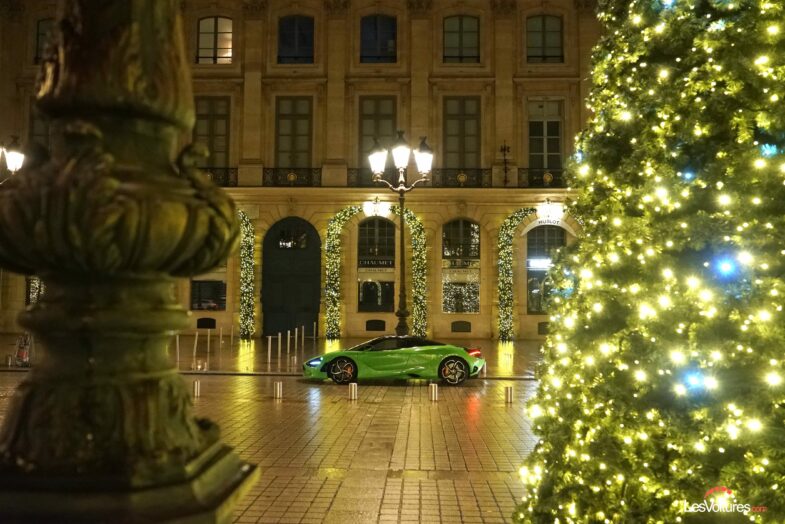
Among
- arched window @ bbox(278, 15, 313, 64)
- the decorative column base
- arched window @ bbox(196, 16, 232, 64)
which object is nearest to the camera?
the decorative column base

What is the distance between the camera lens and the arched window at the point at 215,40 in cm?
3309

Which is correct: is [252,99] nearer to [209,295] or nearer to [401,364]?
[209,295]

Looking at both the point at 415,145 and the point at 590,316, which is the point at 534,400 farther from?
the point at 415,145

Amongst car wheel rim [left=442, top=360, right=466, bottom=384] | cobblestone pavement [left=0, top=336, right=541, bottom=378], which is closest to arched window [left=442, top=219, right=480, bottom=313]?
cobblestone pavement [left=0, top=336, right=541, bottom=378]

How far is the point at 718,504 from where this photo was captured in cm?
348

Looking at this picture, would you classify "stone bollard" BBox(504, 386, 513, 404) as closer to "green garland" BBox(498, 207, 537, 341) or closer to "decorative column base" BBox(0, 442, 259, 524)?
"decorative column base" BBox(0, 442, 259, 524)

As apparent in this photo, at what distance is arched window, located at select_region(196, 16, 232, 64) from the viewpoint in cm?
3309

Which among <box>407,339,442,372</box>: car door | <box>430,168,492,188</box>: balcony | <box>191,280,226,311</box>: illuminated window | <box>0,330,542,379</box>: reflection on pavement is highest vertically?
<box>430,168,492,188</box>: balcony

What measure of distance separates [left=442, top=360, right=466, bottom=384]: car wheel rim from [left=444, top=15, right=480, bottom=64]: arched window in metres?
20.1

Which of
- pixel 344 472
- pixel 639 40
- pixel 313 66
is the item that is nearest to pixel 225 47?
pixel 313 66

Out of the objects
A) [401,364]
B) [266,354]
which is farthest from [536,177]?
[401,364]

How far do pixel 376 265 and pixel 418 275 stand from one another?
2076 millimetres

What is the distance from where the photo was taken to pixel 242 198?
31.8 metres

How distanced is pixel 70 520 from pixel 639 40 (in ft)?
13.4
